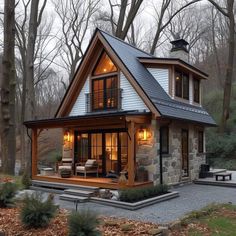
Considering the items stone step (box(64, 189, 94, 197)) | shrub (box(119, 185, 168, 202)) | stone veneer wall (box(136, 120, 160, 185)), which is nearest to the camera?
shrub (box(119, 185, 168, 202))

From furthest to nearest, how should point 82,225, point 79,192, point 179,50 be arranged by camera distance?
point 179,50 < point 79,192 < point 82,225

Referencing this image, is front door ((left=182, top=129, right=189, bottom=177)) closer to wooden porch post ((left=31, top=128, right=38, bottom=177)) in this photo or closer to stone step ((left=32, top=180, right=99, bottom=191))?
stone step ((left=32, top=180, right=99, bottom=191))

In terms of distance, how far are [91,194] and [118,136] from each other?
3.09 metres

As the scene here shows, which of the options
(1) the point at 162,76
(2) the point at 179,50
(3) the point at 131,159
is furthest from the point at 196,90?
(3) the point at 131,159

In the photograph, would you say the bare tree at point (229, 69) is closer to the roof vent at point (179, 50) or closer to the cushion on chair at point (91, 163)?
the roof vent at point (179, 50)

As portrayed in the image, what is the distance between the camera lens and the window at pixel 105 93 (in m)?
14.5

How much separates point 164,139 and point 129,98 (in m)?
2.07

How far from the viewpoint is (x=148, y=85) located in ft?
45.0

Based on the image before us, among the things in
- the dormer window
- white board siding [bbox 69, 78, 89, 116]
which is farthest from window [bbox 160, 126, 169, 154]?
white board siding [bbox 69, 78, 89, 116]

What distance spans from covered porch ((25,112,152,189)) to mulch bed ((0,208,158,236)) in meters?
3.93

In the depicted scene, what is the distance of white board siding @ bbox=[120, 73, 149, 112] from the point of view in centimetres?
1341

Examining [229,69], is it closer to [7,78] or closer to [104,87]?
[104,87]

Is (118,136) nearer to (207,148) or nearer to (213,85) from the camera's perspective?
(207,148)

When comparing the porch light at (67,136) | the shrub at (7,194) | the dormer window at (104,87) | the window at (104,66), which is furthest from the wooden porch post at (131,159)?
A: the porch light at (67,136)
